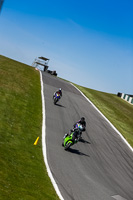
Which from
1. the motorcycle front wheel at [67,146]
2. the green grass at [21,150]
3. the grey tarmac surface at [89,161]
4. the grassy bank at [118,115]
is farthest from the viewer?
the grassy bank at [118,115]

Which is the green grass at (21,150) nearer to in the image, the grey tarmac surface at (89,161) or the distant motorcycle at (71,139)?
the grey tarmac surface at (89,161)

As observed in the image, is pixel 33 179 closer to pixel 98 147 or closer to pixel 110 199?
pixel 110 199

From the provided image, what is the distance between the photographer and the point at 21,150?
13312mm

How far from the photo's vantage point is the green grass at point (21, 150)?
9.20 metres

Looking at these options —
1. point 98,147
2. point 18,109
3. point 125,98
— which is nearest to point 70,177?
point 98,147

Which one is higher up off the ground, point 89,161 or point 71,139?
point 71,139

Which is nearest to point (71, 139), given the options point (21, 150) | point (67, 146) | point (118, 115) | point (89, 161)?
point (67, 146)

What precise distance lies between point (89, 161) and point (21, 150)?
14.7 feet

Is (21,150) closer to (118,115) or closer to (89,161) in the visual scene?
(89,161)

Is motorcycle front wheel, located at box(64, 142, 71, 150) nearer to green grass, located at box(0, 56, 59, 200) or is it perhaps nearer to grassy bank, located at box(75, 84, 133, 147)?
green grass, located at box(0, 56, 59, 200)

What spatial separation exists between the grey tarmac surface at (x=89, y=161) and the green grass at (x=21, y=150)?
0.77 meters

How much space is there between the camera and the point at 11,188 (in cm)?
874

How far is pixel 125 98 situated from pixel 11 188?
48.3 meters

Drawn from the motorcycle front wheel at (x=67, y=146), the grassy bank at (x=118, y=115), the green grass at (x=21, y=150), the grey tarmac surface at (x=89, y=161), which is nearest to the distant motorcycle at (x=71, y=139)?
the motorcycle front wheel at (x=67, y=146)
